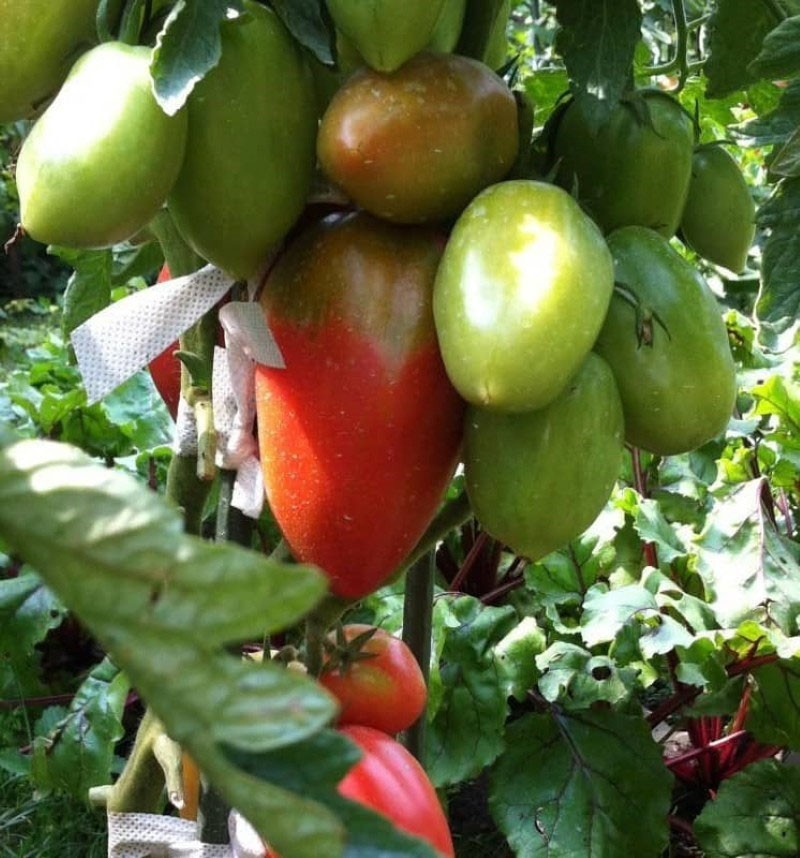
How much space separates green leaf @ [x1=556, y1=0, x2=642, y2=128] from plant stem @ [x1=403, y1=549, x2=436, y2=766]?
0.31 m

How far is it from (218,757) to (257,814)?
0.02m

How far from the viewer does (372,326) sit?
1.73 feet

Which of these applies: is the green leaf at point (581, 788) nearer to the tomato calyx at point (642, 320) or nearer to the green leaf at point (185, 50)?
the tomato calyx at point (642, 320)

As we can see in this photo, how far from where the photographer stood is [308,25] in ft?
1.63

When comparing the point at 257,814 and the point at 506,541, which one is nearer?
the point at 257,814

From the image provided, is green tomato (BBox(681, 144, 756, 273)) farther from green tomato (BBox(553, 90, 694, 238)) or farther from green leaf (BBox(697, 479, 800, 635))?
green leaf (BBox(697, 479, 800, 635))

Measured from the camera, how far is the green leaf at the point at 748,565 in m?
1.29

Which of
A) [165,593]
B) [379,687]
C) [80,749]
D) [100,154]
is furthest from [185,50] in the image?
[80,749]

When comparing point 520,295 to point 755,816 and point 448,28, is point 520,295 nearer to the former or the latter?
point 448,28

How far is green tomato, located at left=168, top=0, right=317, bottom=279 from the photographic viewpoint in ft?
1.60

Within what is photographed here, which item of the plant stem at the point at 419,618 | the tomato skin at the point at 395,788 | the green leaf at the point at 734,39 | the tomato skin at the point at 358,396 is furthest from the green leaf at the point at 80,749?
the green leaf at the point at 734,39

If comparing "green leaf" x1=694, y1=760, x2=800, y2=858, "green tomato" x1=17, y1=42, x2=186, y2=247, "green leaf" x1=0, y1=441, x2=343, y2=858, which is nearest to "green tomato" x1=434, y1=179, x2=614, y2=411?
"green tomato" x1=17, y1=42, x2=186, y2=247

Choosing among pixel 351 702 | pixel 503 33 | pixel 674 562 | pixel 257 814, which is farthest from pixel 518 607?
A: pixel 257 814

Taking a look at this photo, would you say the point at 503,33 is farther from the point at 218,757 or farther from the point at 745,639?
the point at 745,639
